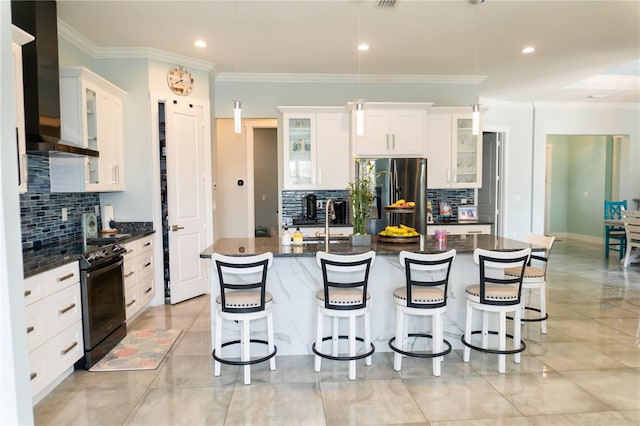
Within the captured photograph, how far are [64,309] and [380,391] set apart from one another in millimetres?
2323

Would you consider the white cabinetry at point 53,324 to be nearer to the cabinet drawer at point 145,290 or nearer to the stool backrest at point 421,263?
the cabinet drawer at point 145,290

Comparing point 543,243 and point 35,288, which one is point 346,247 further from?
point 35,288

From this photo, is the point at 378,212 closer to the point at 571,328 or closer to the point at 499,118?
the point at 571,328

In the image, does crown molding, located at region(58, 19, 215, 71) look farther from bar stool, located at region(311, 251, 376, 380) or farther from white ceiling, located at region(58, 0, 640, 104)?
bar stool, located at region(311, 251, 376, 380)

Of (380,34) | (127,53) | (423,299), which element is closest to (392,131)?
(380,34)

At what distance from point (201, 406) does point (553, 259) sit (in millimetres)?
7353

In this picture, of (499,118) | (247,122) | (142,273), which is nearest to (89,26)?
(142,273)

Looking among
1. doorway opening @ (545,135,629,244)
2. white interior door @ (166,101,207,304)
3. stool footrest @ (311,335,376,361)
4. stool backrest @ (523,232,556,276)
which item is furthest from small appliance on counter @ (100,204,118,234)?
doorway opening @ (545,135,629,244)

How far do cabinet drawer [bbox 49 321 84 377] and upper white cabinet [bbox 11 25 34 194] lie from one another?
1.07 meters

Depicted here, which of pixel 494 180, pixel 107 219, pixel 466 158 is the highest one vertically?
pixel 466 158

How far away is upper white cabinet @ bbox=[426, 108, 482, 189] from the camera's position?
5.89m

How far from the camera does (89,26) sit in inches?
161

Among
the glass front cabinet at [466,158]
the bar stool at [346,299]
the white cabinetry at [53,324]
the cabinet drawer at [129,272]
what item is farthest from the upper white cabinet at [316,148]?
the white cabinetry at [53,324]

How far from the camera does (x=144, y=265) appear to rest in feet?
14.8
